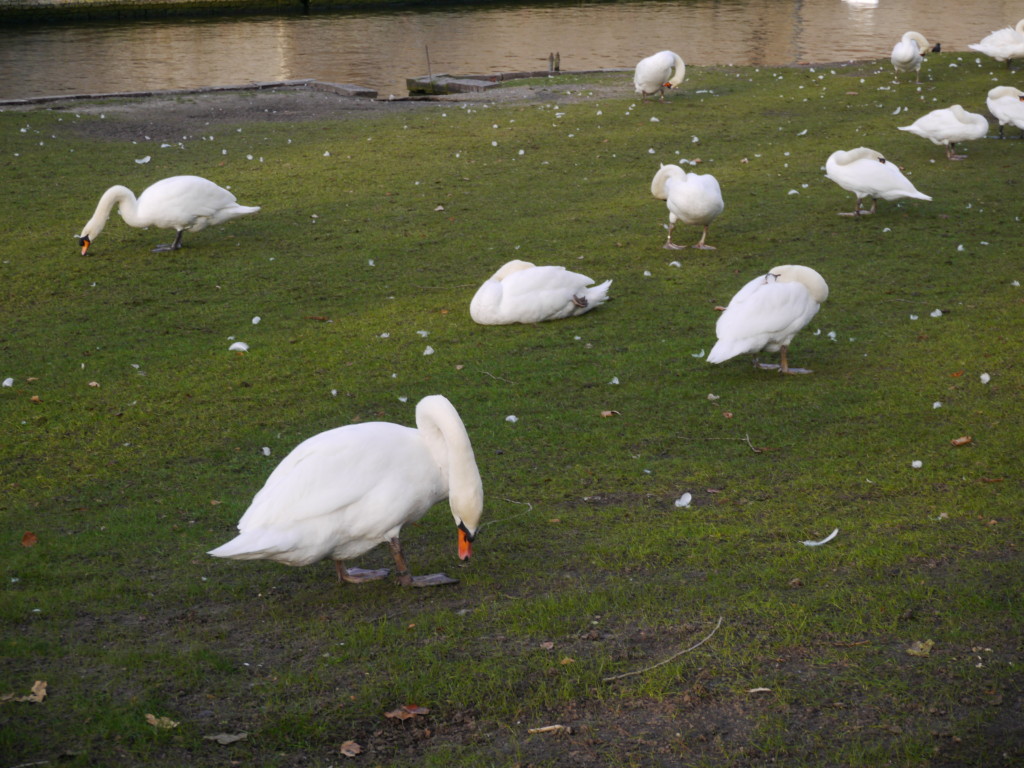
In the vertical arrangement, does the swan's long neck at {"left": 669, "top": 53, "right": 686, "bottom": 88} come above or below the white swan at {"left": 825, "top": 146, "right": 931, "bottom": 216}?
above

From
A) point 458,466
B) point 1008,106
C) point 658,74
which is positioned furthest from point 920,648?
point 658,74

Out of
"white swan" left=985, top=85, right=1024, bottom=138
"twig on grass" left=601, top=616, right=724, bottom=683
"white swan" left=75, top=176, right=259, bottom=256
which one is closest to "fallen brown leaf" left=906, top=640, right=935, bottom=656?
"twig on grass" left=601, top=616, right=724, bottom=683

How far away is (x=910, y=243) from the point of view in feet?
36.0

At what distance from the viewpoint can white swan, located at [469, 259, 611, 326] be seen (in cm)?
902

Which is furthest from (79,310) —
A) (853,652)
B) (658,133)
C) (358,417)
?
(658,133)

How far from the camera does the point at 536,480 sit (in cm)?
625

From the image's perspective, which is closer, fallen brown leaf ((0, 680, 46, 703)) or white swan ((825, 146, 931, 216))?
fallen brown leaf ((0, 680, 46, 703))

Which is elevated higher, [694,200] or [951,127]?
[951,127]

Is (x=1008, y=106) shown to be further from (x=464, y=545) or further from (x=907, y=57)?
(x=464, y=545)

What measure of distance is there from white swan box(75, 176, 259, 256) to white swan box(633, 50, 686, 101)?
985cm

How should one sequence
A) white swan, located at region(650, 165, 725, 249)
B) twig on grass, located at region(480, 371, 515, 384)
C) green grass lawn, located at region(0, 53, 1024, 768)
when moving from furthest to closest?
white swan, located at region(650, 165, 725, 249) < twig on grass, located at region(480, 371, 515, 384) < green grass lawn, located at region(0, 53, 1024, 768)

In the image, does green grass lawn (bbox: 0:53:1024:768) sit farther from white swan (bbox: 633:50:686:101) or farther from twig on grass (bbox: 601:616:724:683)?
white swan (bbox: 633:50:686:101)

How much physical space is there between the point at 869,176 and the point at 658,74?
8003 mm

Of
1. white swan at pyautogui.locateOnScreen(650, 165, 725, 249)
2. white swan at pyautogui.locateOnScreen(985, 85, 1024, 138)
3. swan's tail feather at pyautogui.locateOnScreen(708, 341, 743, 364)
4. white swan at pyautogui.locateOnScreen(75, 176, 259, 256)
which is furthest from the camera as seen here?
white swan at pyautogui.locateOnScreen(985, 85, 1024, 138)
